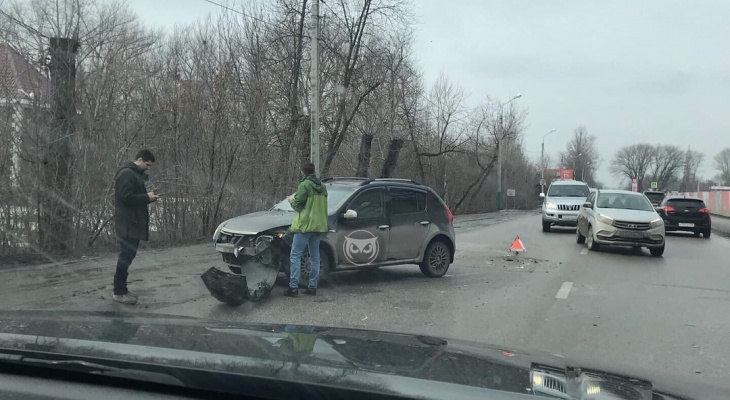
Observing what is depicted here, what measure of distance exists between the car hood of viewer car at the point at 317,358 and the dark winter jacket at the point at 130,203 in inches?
154

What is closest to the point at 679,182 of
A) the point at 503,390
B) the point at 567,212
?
the point at 567,212

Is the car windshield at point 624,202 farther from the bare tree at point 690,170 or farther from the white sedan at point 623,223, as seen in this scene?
the bare tree at point 690,170

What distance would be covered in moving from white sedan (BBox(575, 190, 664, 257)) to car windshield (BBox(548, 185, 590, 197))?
21.2ft

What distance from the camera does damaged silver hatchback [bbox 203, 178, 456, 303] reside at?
8.05 metres

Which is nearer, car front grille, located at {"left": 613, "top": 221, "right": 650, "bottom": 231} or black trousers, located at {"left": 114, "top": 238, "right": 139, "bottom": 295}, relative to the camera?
black trousers, located at {"left": 114, "top": 238, "right": 139, "bottom": 295}

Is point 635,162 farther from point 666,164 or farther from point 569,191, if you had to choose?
point 569,191

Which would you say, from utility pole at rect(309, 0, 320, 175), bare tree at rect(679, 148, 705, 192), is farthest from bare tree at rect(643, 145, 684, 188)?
utility pole at rect(309, 0, 320, 175)

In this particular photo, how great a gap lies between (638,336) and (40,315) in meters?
5.85

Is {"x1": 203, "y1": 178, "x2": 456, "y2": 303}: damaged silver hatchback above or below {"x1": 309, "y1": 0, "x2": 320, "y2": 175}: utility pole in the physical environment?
below

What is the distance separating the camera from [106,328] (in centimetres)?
312

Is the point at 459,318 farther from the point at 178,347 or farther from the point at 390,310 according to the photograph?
the point at 178,347

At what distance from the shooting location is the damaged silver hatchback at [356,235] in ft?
26.4

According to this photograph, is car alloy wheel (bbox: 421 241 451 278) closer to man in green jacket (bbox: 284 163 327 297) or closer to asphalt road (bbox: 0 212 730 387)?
asphalt road (bbox: 0 212 730 387)

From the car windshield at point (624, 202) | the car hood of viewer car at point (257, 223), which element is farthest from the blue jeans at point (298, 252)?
the car windshield at point (624, 202)
